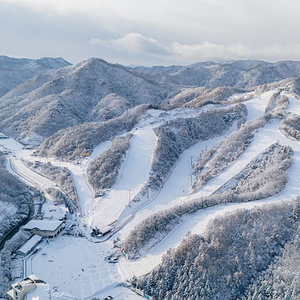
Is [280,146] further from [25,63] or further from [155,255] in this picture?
[25,63]

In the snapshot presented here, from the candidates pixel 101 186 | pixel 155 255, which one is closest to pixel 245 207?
pixel 155 255

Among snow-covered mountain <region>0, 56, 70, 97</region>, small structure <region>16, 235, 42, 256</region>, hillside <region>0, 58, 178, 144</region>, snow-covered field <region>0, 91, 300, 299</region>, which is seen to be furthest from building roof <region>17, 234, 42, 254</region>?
snow-covered mountain <region>0, 56, 70, 97</region>

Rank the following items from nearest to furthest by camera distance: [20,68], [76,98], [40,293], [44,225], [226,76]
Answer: [40,293]
[44,225]
[76,98]
[226,76]
[20,68]

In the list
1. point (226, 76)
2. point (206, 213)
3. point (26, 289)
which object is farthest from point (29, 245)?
point (226, 76)

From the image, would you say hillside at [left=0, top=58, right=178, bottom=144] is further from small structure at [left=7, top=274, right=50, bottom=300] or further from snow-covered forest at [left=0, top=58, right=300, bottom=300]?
small structure at [left=7, top=274, right=50, bottom=300]

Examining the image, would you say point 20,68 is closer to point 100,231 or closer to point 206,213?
point 100,231

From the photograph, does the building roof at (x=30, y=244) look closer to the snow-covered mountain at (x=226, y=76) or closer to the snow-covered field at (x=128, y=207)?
the snow-covered field at (x=128, y=207)

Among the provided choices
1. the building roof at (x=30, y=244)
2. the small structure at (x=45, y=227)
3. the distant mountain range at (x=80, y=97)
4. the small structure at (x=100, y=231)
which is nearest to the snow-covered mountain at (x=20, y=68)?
the distant mountain range at (x=80, y=97)
